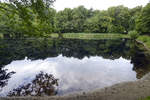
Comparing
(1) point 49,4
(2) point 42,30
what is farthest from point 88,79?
(1) point 49,4

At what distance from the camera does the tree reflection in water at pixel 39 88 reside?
7.01 m

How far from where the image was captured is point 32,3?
4.84m

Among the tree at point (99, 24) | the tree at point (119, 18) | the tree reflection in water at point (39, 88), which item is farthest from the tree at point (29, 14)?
the tree at point (119, 18)

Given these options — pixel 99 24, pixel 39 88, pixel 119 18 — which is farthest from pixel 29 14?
pixel 119 18

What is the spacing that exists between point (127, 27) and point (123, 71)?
182 feet

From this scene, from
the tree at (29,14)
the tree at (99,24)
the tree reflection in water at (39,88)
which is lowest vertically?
the tree reflection in water at (39,88)

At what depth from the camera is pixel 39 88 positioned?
297 inches

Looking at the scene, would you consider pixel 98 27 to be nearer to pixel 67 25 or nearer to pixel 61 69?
pixel 67 25

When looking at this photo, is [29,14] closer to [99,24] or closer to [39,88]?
[39,88]

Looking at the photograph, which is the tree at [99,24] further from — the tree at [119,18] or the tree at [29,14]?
the tree at [29,14]

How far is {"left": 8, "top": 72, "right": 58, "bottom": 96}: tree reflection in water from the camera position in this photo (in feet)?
23.0

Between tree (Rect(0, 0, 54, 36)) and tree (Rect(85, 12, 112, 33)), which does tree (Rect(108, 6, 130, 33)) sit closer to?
tree (Rect(85, 12, 112, 33))

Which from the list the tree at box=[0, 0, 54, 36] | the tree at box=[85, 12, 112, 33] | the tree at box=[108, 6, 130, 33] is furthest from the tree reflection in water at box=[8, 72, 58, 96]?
the tree at box=[108, 6, 130, 33]

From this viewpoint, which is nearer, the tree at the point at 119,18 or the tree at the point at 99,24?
the tree at the point at 99,24
